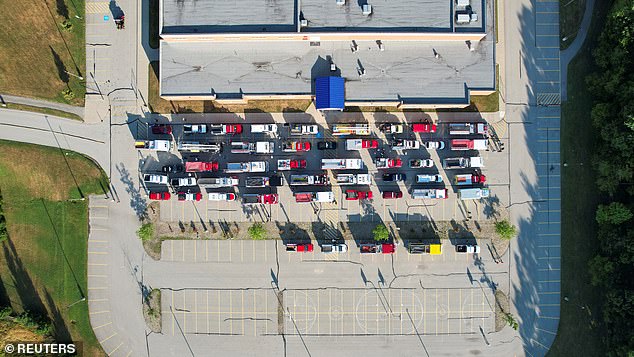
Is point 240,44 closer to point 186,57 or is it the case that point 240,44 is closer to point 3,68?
point 186,57

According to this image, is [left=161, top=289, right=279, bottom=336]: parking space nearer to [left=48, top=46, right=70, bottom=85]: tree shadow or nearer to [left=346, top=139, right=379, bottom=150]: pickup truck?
[left=346, top=139, right=379, bottom=150]: pickup truck

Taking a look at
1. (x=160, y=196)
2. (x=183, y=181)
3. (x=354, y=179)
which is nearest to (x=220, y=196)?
(x=183, y=181)

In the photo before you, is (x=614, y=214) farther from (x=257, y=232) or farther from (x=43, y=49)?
(x=43, y=49)

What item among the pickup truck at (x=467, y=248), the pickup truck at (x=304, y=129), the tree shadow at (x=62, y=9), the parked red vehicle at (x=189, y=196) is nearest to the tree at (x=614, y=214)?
the pickup truck at (x=467, y=248)

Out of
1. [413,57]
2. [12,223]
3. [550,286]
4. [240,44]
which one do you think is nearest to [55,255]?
[12,223]

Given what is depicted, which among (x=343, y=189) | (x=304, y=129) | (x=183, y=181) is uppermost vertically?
(x=304, y=129)
